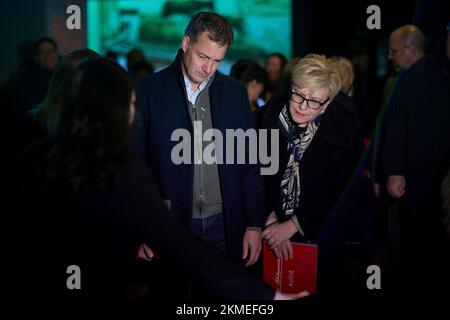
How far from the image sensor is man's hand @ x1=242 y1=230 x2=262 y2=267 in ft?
8.05

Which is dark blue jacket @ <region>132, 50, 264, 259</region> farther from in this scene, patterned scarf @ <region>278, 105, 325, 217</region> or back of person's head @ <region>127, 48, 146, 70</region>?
back of person's head @ <region>127, 48, 146, 70</region>

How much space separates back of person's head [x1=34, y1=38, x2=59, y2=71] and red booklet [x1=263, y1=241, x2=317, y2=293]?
2.97 meters

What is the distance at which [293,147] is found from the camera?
2.58 m

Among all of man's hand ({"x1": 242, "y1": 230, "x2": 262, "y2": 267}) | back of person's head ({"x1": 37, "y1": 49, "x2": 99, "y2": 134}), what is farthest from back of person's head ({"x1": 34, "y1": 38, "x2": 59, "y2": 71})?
man's hand ({"x1": 242, "y1": 230, "x2": 262, "y2": 267})

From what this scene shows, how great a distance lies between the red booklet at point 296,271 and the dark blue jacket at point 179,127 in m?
0.24

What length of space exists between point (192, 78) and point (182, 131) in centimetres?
21

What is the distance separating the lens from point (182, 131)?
231cm

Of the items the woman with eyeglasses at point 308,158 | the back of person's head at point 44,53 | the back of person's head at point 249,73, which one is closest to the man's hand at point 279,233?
the woman with eyeglasses at point 308,158

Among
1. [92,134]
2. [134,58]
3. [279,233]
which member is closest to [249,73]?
[279,233]

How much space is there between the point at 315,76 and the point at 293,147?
1.02 ft

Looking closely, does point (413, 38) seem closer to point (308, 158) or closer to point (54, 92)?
point (308, 158)

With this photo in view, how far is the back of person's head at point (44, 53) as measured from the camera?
481 centimetres
